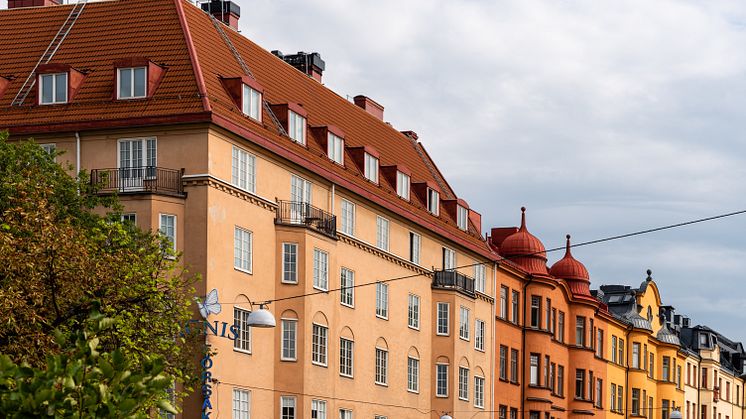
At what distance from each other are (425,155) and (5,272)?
42474mm

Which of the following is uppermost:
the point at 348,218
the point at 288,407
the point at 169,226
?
the point at 348,218

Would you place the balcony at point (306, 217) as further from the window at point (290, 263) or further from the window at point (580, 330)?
the window at point (580, 330)

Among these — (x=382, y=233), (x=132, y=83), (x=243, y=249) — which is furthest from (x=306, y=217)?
(x=382, y=233)

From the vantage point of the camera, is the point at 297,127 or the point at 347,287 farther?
the point at 347,287

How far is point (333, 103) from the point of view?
6694 cm

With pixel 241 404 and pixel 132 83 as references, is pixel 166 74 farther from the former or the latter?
pixel 241 404

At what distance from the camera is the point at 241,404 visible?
169 feet

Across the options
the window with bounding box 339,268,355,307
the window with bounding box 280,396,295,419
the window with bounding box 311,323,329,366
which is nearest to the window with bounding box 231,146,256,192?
the window with bounding box 311,323,329,366

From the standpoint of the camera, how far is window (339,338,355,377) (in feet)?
191

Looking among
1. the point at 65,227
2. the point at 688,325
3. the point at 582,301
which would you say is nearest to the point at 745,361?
the point at 688,325

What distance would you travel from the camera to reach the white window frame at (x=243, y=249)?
51709 mm

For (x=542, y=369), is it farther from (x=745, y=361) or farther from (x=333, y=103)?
(x=745, y=361)

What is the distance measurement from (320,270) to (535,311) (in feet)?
91.4

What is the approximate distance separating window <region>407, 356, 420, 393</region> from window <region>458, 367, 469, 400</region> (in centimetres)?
341
